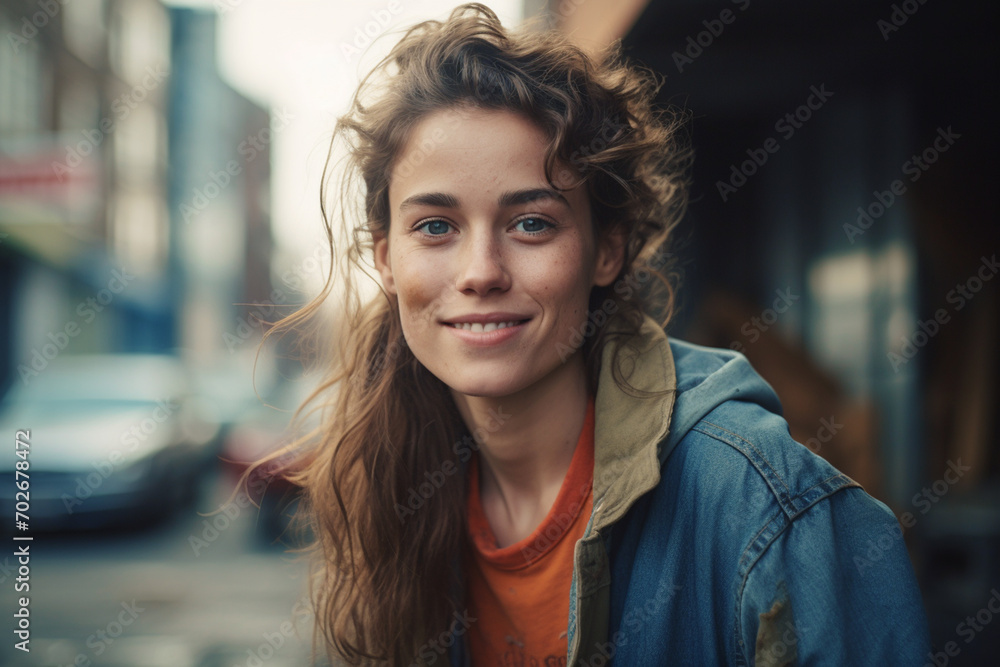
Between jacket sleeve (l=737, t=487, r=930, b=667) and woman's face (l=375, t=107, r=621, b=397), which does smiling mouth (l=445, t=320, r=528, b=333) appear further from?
jacket sleeve (l=737, t=487, r=930, b=667)

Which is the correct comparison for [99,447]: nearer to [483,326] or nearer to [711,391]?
[483,326]

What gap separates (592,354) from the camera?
2.00m

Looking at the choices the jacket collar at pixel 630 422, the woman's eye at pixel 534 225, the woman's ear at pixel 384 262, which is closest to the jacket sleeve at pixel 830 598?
the jacket collar at pixel 630 422

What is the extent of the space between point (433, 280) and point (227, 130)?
1824 inches

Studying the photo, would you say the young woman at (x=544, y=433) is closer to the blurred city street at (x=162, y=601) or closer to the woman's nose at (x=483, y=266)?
the woman's nose at (x=483, y=266)

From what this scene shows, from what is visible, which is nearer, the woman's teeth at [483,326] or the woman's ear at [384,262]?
the woman's teeth at [483,326]

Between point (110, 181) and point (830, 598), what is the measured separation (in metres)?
26.9

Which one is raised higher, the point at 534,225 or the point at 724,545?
the point at 534,225

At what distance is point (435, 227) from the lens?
1840 millimetres

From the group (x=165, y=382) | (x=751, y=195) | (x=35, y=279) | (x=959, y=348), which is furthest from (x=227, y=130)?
(x=959, y=348)

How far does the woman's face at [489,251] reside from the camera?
1748 mm

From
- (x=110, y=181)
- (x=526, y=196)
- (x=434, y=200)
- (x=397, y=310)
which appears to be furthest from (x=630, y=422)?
(x=110, y=181)

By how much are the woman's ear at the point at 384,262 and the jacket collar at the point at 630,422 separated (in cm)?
71

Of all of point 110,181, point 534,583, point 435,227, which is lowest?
point 534,583
